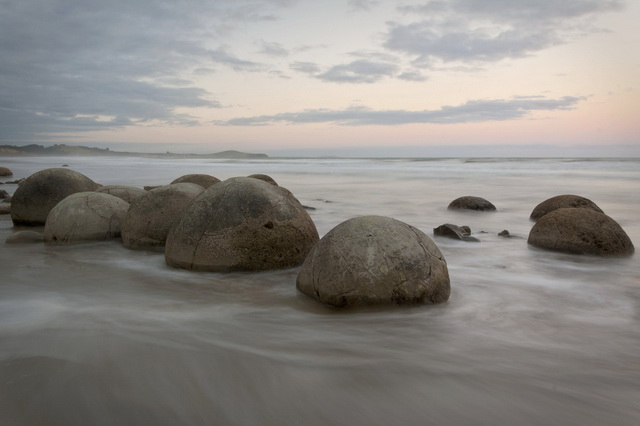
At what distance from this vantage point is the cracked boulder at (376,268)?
4.25 meters

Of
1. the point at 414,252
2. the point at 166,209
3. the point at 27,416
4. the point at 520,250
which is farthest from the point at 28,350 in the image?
the point at 520,250

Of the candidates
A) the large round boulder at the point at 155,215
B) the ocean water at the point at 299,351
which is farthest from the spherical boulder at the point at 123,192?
the ocean water at the point at 299,351

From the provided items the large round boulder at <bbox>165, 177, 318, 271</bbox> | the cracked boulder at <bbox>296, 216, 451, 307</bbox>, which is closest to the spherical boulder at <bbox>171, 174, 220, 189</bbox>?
the large round boulder at <bbox>165, 177, 318, 271</bbox>

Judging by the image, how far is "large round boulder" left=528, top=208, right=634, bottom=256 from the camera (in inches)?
271

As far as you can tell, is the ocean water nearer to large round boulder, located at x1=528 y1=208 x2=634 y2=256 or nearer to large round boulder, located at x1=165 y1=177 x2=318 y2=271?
large round boulder, located at x1=165 y1=177 x2=318 y2=271

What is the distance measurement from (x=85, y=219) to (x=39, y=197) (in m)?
2.47

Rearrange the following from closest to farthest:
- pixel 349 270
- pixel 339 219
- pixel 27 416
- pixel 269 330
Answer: pixel 27 416 → pixel 269 330 → pixel 349 270 → pixel 339 219

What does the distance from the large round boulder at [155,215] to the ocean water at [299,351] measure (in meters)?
0.89

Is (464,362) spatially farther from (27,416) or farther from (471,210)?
(471,210)

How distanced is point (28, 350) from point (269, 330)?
67.1 inches

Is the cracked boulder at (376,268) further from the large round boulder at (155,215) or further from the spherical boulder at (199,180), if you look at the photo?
the spherical boulder at (199,180)

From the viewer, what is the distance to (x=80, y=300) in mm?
4656

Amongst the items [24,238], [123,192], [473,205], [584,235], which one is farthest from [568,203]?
[24,238]

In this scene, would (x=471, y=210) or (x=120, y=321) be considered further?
(x=471, y=210)
